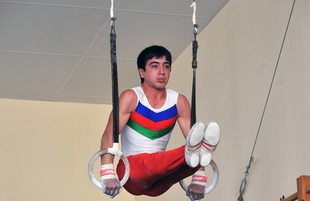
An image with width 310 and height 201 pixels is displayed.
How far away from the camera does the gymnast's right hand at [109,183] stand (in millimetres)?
2510

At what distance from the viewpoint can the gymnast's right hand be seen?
251 cm

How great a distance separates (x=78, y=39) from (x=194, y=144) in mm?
2441

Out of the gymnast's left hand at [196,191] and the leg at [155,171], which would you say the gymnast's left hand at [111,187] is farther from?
the gymnast's left hand at [196,191]

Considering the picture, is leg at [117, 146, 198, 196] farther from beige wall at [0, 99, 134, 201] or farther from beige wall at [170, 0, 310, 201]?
beige wall at [0, 99, 134, 201]

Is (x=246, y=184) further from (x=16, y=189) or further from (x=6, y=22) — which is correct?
(x=16, y=189)

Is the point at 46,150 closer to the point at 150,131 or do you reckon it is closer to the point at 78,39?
the point at 78,39

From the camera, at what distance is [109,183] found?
253 centimetres

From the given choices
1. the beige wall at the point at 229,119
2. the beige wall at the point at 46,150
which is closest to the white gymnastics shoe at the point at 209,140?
the beige wall at the point at 229,119

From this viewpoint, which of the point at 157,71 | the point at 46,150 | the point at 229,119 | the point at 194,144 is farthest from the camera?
the point at 46,150

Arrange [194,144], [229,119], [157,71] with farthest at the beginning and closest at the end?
[229,119]
[157,71]
[194,144]

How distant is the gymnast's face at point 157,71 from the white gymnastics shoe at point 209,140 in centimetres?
57

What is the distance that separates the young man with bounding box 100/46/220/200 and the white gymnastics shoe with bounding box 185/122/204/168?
0.55ft

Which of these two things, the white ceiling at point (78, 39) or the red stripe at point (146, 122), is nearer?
the red stripe at point (146, 122)

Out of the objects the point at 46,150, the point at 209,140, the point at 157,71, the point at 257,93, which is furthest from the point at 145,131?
the point at 46,150
